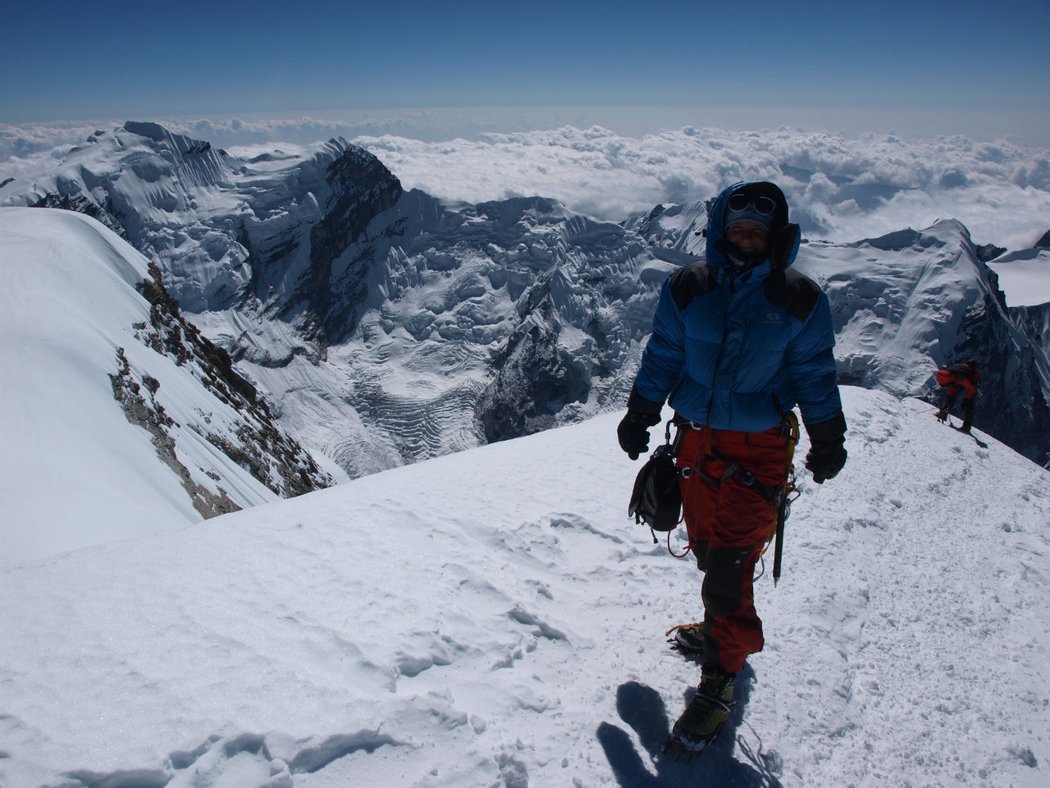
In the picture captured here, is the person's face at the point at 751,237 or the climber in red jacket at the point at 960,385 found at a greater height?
the person's face at the point at 751,237

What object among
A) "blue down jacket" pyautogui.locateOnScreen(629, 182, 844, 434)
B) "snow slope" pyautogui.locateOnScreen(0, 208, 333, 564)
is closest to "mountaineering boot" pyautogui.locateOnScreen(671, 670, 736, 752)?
"blue down jacket" pyautogui.locateOnScreen(629, 182, 844, 434)

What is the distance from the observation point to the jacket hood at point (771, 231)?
4059 millimetres

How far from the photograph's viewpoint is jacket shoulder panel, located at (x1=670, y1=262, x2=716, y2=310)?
169 inches

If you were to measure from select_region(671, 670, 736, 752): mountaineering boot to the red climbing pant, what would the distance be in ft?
0.36

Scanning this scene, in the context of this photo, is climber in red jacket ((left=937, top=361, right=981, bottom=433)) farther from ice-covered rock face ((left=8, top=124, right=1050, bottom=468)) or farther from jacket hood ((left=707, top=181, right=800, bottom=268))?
ice-covered rock face ((left=8, top=124, right=1050, bottom=468))

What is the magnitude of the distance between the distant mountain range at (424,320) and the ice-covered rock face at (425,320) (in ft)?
1.70

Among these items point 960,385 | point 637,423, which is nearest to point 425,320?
point 960,385

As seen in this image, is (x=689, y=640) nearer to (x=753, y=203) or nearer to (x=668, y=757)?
(x=668, y=757)

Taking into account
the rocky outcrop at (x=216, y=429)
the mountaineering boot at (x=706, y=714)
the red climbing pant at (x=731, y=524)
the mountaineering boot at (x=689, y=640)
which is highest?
the red climbing pant at (x=731, y=524)

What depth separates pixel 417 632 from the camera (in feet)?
13.5

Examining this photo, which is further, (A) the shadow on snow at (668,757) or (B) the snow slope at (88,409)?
(B) the snow slope at (88,409)

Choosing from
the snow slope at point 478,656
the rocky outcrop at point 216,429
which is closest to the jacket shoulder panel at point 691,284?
the snow slope at point 478,656

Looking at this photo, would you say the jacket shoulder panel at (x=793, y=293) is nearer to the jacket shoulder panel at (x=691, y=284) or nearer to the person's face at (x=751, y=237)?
the person's face at (x=751, y=237)

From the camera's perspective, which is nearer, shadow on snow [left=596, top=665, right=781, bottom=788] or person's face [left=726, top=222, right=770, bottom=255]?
shadow on snow [left=596, top=665, right=781, bottom=788]
